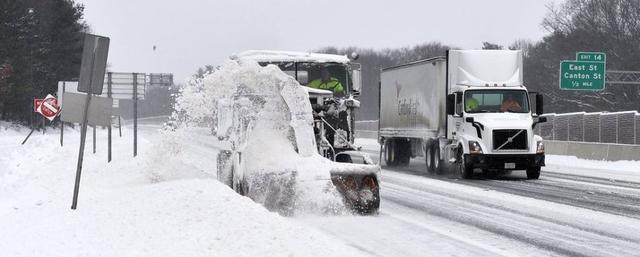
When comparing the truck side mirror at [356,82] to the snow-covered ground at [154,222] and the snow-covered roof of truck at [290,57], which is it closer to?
the snow-covered roof of truck at [290,57]

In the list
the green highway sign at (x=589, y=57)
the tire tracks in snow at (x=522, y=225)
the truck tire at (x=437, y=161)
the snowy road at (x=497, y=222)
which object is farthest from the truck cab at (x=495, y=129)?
the green highway sign at (x=589, y=57)

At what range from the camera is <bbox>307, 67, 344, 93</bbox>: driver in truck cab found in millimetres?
15703

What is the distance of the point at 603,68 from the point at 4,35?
36.9 meters

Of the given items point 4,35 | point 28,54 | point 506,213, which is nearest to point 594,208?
point 506,213

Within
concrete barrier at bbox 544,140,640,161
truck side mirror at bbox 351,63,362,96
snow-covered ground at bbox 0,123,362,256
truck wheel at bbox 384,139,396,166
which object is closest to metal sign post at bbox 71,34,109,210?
snow-covered ground at bbox 0,123,362,256

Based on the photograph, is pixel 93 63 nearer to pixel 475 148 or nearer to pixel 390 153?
pixel 475 148

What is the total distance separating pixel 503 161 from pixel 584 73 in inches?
870

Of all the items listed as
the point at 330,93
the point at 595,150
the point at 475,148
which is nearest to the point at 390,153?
the point at 475,148

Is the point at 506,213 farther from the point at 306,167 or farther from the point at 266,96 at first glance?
the point at 266,96

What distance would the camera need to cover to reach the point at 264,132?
509 inches

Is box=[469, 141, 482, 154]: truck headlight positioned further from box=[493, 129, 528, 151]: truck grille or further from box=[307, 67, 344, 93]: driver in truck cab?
box=[307, 67, 344, 93]: driver in truck cab

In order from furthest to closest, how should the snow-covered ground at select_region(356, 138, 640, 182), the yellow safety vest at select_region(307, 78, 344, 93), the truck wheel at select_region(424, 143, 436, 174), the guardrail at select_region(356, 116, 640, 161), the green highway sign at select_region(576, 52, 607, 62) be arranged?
the green highway sign at select_region(576, 52, 607, 62), the guardrail at select_region(356, 116, 640, 161), the snow-covered ground at select_region(356, 138, 640, 182), the truck wheel at select_region(424, 143, 436, 174), the yellow safety vest at select_region(307, 78, 344, 93)

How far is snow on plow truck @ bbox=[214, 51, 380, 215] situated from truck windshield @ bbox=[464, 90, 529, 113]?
6.14 metres

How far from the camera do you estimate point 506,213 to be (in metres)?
12.9
